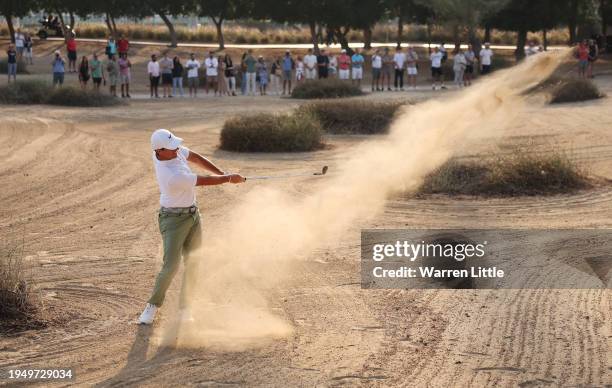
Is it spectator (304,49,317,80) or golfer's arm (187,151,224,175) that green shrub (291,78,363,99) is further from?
golfer's arm (187,151,224,175)

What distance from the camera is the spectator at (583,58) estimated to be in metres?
39.9

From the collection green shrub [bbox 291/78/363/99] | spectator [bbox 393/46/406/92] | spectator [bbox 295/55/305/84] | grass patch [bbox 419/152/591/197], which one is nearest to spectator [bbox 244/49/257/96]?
spectator [bbox 295/55/305/84]

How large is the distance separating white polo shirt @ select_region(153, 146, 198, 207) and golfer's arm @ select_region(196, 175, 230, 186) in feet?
0.24

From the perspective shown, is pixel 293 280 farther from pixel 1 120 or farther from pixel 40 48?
pixel 40 48

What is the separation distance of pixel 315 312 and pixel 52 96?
25617mm

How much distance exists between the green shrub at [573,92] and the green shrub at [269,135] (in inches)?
407

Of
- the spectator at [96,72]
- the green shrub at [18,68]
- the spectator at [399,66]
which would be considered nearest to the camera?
the spectator at [96,72]

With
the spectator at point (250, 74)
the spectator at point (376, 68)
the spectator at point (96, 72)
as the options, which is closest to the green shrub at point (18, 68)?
the spectator at point (96, 72)

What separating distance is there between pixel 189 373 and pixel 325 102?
65.6ft

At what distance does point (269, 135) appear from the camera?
22.6 metres

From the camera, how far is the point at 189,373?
8.32m

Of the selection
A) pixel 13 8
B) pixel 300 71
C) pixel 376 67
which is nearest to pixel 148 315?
pixel 376 67

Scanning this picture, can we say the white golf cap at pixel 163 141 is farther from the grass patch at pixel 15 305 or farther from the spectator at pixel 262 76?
the spectator at pixel 262 76

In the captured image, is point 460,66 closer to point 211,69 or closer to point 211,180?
point 211,69
